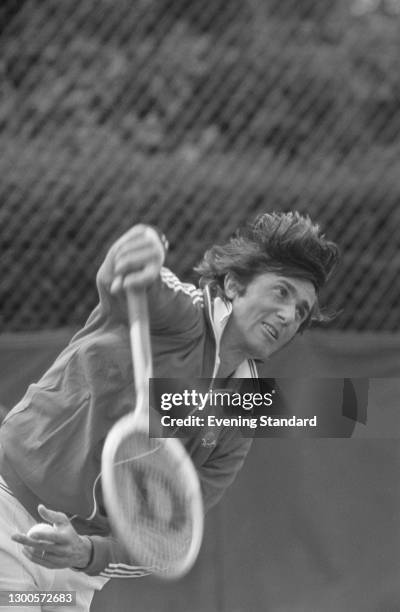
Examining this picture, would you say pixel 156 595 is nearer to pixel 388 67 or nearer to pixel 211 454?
pixel 211 454

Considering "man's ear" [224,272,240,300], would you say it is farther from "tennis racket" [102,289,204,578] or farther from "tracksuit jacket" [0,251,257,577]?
"tennis racket" [102,289,204,578]

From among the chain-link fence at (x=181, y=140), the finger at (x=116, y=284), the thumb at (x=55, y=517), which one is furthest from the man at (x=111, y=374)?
the chain-link fence at (x=181, y=140)

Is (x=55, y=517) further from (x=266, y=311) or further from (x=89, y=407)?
(x=266, y=311)

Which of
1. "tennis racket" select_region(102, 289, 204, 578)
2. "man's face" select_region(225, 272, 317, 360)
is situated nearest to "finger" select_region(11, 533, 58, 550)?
"tennis racket" select_region(102, 289, 204, 578)

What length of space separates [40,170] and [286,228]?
5.65 feet

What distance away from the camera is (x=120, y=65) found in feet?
14.3

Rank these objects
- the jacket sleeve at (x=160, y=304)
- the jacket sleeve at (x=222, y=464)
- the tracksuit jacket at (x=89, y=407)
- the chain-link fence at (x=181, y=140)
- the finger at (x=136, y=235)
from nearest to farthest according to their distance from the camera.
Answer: the finger at (x=136, y=235) → the jacket sleeve at (x=160, y=304) → the tracksuit jacket at (x=89, y=407) → the jacket sleeve at (x=222, y=464) → the chain-link fence at (x=181, y=140)

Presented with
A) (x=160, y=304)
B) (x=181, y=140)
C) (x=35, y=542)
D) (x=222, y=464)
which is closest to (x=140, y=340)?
(x=160, y=304)

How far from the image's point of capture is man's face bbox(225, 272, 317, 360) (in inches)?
95.0

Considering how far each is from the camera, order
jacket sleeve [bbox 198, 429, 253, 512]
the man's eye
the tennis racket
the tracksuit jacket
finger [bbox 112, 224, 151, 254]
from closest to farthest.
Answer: finger [bbox 112, 224, 151, 254] < the tennis racket < the tracksuit jacket < the man's eye < jacket sleeve [bbox 198, 429, 253, 512]

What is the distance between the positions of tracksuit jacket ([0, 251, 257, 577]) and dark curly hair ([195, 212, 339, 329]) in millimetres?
96

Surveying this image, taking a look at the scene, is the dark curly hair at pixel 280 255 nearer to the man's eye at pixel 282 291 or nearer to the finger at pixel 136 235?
the man's eye at pixel 282 291

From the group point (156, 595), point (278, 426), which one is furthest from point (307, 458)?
point (156, 595)

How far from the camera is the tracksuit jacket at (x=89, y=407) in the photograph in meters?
2.34
